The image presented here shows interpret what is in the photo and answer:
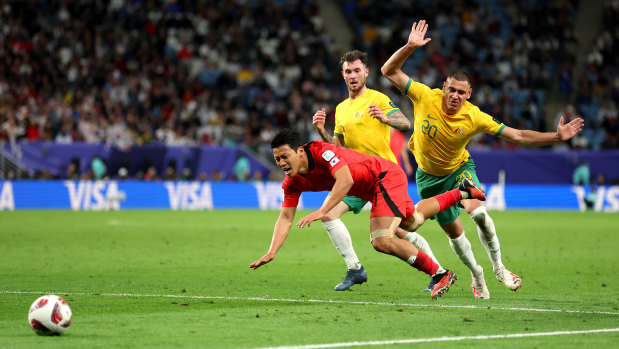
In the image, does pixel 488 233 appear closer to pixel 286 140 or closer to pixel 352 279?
pixel 352 279

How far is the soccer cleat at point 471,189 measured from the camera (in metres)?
9.32

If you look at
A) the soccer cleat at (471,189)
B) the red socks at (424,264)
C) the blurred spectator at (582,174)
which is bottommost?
the blurred spectator at (582,174)

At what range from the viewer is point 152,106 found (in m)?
30.9

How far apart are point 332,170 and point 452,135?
70.0 inches

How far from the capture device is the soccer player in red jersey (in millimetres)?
8266

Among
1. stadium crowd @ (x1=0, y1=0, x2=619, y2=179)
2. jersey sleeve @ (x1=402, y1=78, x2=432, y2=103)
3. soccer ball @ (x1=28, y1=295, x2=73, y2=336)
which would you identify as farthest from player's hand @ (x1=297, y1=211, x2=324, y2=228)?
stadium crowd @ (x1=0, y1=0, x2=619, y2=179)

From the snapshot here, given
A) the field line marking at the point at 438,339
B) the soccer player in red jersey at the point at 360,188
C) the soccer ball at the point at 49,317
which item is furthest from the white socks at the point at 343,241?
the soccer ball at the point at 49,317

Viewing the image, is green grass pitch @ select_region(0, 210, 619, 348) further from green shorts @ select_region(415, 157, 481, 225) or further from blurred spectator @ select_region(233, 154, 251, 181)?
blurred spectator @ select_region(233, 154, 251, 181)

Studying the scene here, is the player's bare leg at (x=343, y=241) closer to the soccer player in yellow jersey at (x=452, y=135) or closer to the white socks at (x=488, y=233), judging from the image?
the soccer player in yellow jersey at (x=452, y=135)

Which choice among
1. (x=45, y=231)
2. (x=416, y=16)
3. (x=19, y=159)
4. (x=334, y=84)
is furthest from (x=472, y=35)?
(x=45, y=231)

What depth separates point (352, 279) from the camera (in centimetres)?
1013

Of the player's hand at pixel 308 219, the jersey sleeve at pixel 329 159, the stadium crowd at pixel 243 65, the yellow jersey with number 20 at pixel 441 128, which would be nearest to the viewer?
the player's hand at pixel 308 219

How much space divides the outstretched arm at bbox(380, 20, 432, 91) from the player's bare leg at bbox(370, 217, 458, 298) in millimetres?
1631

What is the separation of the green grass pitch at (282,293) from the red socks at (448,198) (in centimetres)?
97
